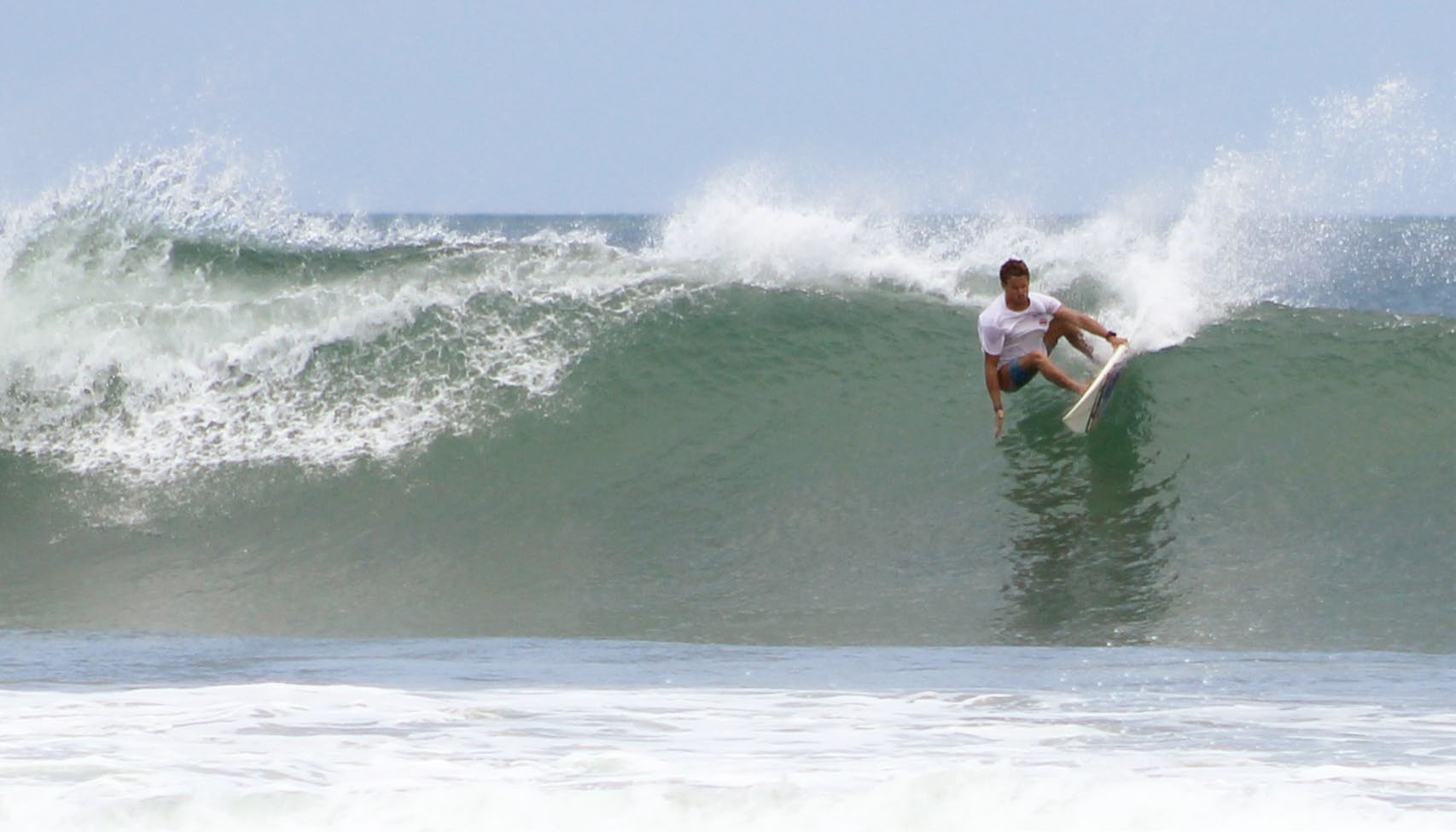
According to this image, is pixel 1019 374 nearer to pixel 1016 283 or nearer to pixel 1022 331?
pixel 1022 331

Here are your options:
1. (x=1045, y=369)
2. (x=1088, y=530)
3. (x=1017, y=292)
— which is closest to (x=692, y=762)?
(x=1088, y=530)

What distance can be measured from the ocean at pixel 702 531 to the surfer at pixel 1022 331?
62cm

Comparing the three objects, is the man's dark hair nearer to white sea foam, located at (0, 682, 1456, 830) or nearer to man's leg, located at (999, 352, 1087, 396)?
man's leg, located at (999, 352, 1087, 396)

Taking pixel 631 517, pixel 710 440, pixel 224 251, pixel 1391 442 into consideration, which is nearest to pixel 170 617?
pixel 631 517

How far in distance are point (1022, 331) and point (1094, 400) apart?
0.60m

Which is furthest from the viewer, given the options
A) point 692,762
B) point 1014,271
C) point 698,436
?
point 698,436

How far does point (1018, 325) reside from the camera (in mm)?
9055

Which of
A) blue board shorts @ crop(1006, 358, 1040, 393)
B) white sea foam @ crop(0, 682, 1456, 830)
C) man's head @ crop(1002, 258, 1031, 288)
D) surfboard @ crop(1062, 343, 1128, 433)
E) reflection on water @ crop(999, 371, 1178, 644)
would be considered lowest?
white sea foam @ crop(0, 682, 1456, 830)

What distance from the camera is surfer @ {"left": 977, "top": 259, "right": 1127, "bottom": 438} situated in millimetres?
8953

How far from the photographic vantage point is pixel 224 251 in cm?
1299

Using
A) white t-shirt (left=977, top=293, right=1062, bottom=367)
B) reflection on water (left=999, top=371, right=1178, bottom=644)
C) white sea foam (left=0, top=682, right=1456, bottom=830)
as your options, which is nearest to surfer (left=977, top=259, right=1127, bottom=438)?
white t-shirt (left=977, top=293, right=1062, bottom=367)

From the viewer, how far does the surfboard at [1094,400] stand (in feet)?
29.6

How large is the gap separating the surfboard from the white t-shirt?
0.37 m

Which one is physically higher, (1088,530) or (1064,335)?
(1064,335)
